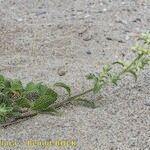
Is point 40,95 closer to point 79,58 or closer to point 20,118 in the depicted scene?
point 20,118

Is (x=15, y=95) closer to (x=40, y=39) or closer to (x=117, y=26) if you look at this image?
(x=40, y=39)

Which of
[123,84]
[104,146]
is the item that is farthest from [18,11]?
[104,146]

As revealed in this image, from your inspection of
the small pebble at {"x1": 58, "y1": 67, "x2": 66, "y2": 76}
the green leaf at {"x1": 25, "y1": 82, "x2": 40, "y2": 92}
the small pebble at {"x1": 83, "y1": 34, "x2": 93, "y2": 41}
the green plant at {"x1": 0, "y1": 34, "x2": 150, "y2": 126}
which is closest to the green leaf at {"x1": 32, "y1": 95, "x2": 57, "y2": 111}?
the green plant at {"x1": 0, "y1": 34, "x2": 150, "y2": 126}

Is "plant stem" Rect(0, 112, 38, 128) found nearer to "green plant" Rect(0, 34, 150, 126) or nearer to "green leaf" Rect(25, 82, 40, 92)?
"green plant" Rect(0, 34, 150, 126)

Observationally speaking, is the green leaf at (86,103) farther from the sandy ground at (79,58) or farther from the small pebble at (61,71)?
the small pebble at (61,71)

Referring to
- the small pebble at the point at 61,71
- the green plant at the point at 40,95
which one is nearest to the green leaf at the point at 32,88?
the green plant at the point at 40,95

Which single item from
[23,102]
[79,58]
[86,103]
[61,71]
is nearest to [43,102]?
[23,102]
